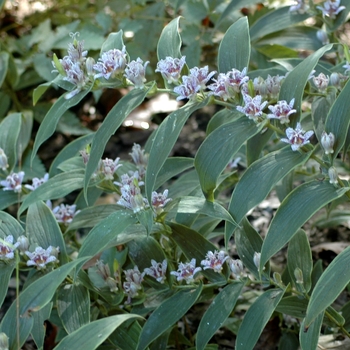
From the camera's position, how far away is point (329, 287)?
94cm

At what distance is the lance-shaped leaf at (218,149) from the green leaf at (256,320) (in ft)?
0.70

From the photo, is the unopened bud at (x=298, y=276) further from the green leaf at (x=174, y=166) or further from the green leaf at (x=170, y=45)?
the green leaf at (x=170, y=45)

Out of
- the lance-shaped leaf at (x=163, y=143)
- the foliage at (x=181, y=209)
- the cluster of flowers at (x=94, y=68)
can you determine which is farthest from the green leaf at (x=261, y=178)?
the cluster of flowers at (x=94, y=68)

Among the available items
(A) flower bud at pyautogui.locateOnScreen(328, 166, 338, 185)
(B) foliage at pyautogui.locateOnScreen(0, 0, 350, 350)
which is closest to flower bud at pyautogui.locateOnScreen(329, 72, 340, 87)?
(B) foliage at pyautogui.locateOnScreen(0, 0, 350, 350)

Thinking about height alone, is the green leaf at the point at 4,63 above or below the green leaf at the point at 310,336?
above

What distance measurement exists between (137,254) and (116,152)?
1147 millimetres

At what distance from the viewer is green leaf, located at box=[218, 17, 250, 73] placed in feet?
3.76

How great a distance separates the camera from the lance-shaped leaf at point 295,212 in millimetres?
988

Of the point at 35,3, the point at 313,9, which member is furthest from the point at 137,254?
the point at 35,3

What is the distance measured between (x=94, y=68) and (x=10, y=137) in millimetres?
429

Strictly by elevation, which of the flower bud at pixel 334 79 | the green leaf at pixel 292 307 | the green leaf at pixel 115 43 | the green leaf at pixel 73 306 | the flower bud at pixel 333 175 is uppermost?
the green leaf at pixel 115 43

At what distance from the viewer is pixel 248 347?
106cm

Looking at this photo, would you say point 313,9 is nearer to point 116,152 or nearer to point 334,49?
point 334,49

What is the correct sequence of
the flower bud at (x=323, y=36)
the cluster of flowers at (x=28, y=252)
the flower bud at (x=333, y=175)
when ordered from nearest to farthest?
the flower bud at (x=333, y=175)
the cluster of flowers at (x=28, y=252)
the flower bud at (x=323, y=36)
